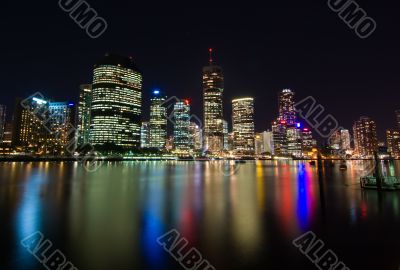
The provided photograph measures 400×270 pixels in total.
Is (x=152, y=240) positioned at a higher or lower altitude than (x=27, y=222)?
lower

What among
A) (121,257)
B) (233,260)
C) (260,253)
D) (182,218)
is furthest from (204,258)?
(182,218)

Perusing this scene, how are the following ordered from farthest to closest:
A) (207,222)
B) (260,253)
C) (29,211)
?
(29,211) → (207,222) → (260,253)

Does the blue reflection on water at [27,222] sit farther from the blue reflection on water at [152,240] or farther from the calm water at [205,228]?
the blue reflection on water at [152,240]

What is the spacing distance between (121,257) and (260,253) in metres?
6.57

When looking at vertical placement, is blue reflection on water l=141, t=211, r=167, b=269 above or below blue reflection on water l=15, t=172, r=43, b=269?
below

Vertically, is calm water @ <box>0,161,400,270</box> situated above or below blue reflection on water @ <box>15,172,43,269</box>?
below

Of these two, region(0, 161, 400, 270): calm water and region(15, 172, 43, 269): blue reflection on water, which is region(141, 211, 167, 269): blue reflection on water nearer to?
region(0, 161, 400, 270): calm water

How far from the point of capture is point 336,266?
40.6 ft

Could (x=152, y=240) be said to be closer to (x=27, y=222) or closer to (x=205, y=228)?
(x=205, y=228)

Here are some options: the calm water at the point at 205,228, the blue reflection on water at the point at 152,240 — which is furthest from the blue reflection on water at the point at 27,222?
the blue reflection on water at the point at 152,240

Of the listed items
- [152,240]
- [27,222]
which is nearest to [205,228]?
[152,240]

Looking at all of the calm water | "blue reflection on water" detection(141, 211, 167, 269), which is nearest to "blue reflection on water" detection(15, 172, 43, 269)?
the calm water

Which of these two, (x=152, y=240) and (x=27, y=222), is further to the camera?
(x=27, y=222)

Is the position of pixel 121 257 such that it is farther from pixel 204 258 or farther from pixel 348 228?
pixel 348 228
